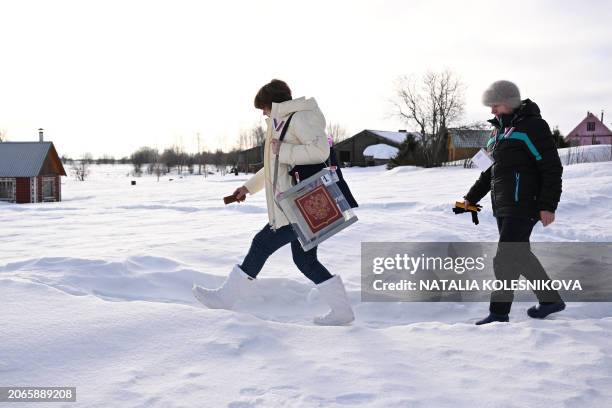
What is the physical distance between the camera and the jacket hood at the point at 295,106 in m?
3.05

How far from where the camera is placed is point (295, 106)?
3.05 m

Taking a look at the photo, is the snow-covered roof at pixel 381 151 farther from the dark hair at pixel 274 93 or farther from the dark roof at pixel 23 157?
the dark hair at pixel 274 93

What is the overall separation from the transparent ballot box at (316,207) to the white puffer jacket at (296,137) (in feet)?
0.40

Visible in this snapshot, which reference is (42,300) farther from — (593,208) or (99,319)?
(593,208)

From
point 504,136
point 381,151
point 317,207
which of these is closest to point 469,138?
point 381,151

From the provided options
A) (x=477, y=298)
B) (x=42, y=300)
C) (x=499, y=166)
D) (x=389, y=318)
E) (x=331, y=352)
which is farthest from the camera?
(x=477, y=298)

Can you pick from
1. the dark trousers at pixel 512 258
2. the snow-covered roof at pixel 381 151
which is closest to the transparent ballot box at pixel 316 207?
the dark trousers at pixel 512 258

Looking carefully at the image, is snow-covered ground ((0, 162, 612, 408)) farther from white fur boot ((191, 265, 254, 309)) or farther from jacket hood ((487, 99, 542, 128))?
jacket hood ((487, 99, 542, 128))

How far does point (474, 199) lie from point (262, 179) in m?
1.59

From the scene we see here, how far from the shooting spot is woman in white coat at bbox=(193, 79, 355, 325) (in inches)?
119

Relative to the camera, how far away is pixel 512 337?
2.81m

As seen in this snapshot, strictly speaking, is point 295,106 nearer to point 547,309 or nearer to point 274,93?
point 274,93

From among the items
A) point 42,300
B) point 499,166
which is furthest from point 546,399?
point 42,300

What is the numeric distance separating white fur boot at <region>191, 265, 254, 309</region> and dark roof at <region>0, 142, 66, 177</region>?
27061mm
